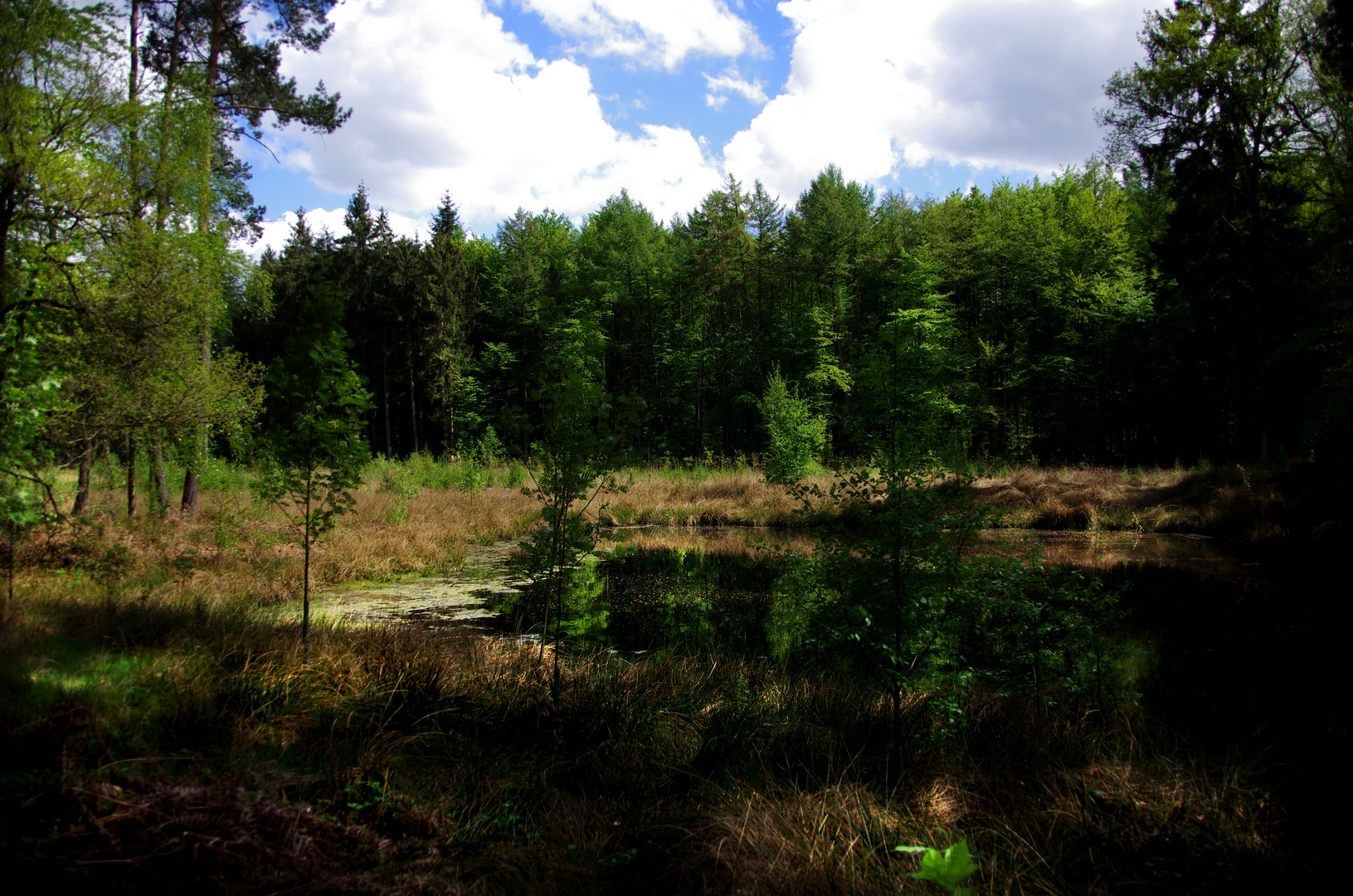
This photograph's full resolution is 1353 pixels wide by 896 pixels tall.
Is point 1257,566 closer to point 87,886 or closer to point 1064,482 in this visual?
point 1064,482

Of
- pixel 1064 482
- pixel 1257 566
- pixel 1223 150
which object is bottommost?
pixel 1257 566

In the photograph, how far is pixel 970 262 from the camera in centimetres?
3394

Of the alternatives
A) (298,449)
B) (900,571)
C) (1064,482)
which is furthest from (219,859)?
(1064,482)

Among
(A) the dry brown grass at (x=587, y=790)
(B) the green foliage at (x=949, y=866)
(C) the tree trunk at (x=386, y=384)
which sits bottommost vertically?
(A) the dry brown grass at (x=587, y=790)

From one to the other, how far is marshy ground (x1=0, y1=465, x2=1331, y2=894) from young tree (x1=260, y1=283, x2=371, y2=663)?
145cm

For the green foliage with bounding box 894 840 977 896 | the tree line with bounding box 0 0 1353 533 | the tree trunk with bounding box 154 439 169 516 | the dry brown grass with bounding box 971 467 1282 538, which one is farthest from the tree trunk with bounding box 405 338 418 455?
the green foliage with bounding box 894 840 977 896

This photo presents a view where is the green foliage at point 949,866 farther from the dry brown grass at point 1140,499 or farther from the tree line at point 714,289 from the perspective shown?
the dry brown grass at point 1140,499

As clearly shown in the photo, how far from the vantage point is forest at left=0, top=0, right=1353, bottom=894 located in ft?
10.3

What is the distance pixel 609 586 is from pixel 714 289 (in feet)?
80.9

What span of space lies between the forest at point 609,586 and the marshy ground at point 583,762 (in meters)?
0.03

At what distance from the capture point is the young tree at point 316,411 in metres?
5.93

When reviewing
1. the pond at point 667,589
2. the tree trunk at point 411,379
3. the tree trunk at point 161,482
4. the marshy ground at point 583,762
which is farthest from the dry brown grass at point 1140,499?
the tree trunk at point 411,379

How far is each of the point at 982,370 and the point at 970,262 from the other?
18.6 feet

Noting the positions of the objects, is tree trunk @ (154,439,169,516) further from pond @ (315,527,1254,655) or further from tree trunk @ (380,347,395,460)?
tree trunk @ (380,347,395,460)
